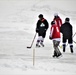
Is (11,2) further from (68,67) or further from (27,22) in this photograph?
(68,67)

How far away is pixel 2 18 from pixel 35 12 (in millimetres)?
3089

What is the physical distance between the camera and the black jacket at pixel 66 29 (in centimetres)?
1113

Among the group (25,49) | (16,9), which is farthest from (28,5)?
(25,49)

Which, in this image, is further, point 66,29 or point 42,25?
point 42,25

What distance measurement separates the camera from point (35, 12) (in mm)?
27297

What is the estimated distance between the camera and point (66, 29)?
11180mm

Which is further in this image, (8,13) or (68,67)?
(8,13)

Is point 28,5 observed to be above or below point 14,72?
above

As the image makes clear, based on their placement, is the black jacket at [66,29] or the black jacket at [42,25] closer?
the black jacket at [66,29]

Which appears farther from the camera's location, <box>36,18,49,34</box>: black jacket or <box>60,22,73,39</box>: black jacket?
<box>36,18,49,34</box>: black jacket

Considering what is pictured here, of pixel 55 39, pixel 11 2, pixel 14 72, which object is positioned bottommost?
pixel 14 72

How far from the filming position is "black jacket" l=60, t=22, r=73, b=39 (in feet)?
36.5

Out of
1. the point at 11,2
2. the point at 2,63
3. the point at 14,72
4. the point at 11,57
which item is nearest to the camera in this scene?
the point at 14,72

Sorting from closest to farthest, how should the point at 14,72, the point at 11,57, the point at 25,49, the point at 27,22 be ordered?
the point at 14,72, the point at 11,57, the point at 25,49, the point at 27,22
